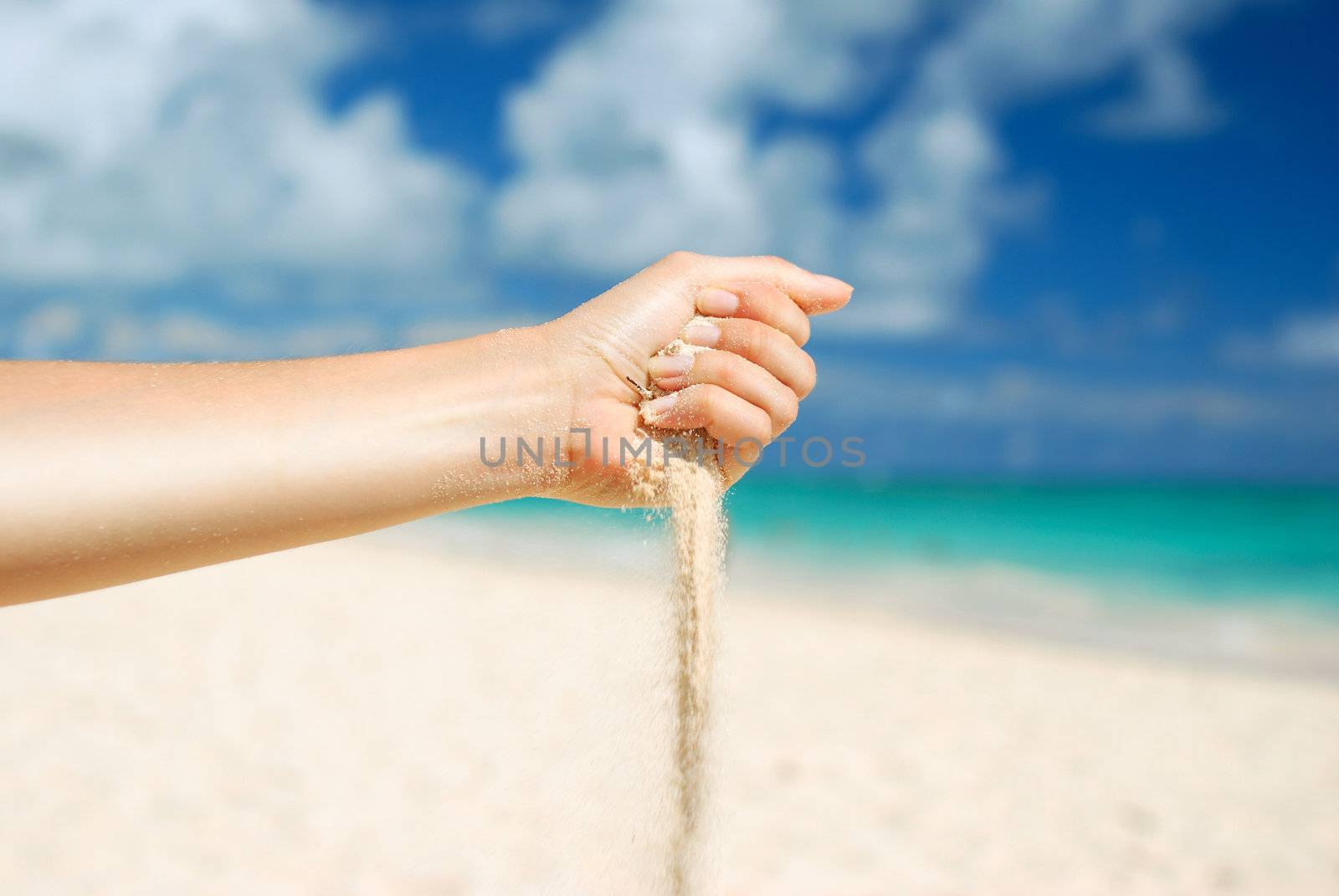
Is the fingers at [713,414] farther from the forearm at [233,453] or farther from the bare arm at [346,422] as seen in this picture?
the forearm at [233,453]

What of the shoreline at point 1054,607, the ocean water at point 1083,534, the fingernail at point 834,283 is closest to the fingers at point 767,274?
the fingernail at point 834,283

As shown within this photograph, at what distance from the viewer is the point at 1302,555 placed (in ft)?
55.5

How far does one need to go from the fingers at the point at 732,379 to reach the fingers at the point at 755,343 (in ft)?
0.08

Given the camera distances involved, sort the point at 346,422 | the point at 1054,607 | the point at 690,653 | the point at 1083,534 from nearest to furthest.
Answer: the point at 346,422
the point at 690,653
the point at 1054,607
the point at 1083,534

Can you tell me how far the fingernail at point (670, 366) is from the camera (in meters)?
2.08

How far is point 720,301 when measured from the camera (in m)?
2.12

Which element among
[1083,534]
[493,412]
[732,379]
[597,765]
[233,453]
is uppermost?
[1083,534]

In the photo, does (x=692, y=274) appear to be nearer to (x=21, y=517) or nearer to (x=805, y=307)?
(x=805, y=307)

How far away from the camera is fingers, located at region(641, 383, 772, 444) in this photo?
203 cm

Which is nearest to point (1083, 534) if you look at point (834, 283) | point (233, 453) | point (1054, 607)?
point (1054, 607)

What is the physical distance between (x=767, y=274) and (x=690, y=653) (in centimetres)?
91

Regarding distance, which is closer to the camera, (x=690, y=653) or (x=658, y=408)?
(x=690, y=653)

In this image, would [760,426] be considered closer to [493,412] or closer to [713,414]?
[713,414]

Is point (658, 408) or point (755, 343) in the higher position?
point (755, 343)
